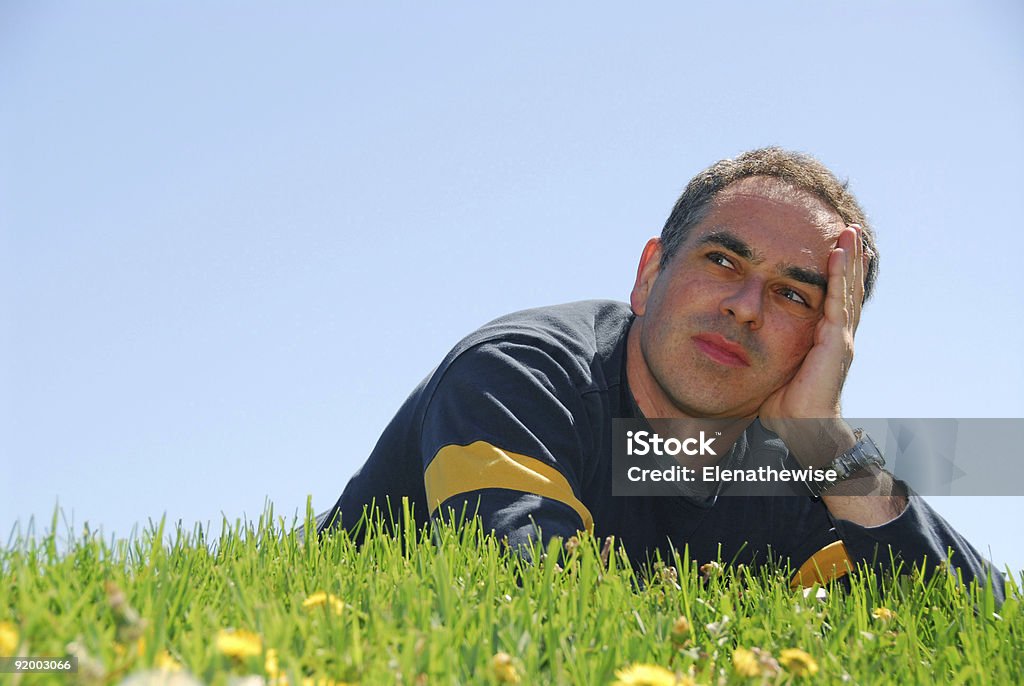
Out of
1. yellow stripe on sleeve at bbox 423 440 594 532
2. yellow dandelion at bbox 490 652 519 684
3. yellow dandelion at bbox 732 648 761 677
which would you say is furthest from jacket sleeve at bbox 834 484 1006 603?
yellow dandelion at bbox 490 652 519 684

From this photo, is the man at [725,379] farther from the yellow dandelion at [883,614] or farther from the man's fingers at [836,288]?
the yellow dandelion at [883,614]

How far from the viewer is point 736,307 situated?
358 cm

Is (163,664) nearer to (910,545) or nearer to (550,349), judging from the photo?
(550,349)

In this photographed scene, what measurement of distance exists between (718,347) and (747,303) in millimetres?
205

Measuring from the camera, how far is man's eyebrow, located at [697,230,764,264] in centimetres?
367

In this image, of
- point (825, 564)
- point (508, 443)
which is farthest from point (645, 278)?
point (508, 443)

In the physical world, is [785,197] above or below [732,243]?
above

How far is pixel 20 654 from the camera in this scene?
4.14 feet

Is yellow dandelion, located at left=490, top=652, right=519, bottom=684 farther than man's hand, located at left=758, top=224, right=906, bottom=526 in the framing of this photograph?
No

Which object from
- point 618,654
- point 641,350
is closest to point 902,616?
point 618,654

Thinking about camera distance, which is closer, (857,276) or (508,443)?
(508,443)

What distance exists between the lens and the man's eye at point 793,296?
379 cm

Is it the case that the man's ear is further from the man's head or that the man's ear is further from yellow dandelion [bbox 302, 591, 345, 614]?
yellow dandelion [bbox 302, 591, 345, 614]

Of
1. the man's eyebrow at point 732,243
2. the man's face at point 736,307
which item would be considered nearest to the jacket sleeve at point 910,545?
the man's face at point 736,307
